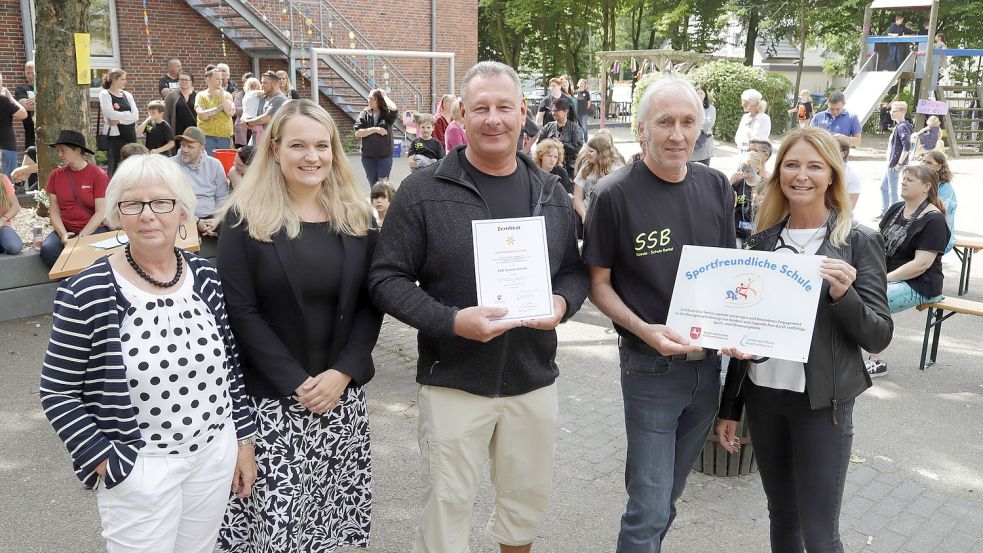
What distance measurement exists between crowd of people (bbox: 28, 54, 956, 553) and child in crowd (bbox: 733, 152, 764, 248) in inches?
175

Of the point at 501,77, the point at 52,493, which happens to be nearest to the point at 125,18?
the point at 52,493

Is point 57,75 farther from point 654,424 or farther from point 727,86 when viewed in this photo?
point 727,86

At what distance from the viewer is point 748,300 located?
274 centimetres

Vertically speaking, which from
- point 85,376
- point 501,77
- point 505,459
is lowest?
point 505,459

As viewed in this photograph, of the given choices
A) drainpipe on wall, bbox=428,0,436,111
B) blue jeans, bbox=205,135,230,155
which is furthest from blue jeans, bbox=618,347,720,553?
drainpipe on wall, bbox=428,0,436,111

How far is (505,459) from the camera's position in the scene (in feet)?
9.90

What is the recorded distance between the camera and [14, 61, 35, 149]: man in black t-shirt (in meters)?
13.6

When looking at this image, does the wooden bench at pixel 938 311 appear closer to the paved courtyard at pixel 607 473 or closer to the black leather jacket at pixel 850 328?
the paved courtyard at pixel 607 473

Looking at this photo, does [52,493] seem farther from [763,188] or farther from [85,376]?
[763,188]

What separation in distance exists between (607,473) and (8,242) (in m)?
6.10

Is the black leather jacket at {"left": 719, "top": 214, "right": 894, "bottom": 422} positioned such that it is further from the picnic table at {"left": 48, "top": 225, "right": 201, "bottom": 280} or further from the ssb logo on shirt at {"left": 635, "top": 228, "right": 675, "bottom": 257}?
the picnic table at {"left": 48, "top": 225, "right": 201, "bottom": 280}

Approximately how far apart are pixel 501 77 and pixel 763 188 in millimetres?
1162

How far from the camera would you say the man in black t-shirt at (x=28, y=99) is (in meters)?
13.6

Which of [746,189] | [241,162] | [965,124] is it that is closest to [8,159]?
[241,162]
